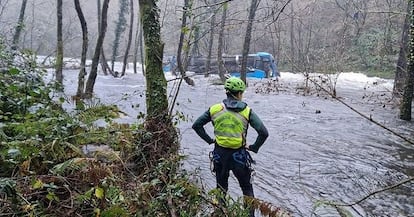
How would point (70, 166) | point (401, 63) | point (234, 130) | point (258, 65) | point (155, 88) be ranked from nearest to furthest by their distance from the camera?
point (70, 166)
point (234, 130)
point (155, 88)
point (401, 63)
point (258, 65)

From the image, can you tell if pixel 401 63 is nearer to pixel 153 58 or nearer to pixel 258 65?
pixel 153 58

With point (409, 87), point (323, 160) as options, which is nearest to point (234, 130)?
point (323, 160)

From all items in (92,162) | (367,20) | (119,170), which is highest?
(367,20)

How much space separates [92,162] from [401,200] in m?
5.09

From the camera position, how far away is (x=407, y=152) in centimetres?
984

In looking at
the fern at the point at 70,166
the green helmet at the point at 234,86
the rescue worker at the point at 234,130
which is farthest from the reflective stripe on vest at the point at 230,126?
the fern at the point at 70,166

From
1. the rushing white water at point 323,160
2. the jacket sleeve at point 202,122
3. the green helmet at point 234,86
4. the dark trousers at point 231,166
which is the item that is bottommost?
the rushing white water at point 323,160

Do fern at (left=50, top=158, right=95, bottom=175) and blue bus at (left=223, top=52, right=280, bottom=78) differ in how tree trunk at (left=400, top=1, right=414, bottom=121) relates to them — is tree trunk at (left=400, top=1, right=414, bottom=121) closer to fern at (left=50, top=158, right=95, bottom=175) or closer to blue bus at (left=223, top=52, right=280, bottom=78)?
fern at (left=50, top=158, right=95, bottom=175)

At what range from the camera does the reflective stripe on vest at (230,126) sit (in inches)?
207

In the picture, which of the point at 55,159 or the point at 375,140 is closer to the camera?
the point at 55,159

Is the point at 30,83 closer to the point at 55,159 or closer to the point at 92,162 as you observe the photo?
the point at 55,159

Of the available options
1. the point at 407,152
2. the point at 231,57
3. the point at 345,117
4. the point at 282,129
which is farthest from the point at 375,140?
the point at 231,57

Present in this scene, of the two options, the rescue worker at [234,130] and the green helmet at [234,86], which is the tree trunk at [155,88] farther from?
the green helmet at [234,86]

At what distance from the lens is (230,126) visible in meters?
5.25
